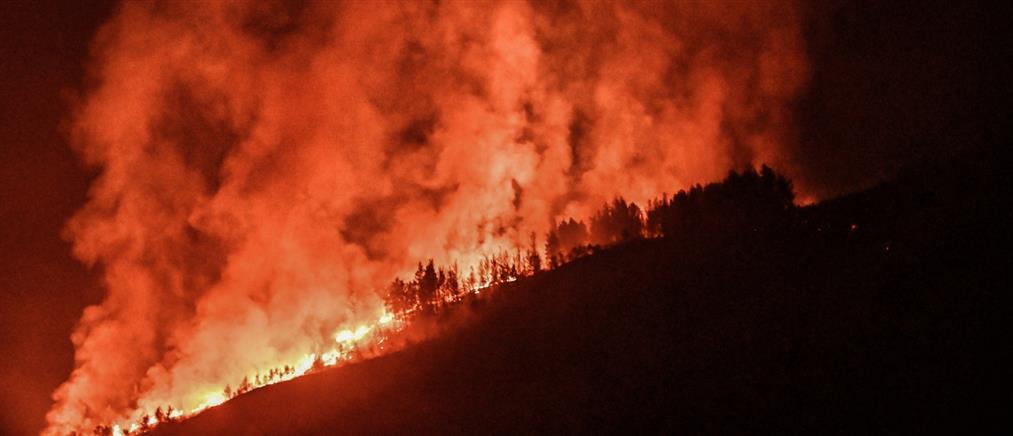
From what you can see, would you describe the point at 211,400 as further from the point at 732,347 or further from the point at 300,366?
the point at 732,347

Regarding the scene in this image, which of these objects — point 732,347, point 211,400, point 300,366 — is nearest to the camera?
point 732,347

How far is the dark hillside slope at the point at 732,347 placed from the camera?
88.6 feet

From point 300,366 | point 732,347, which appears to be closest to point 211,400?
point 300,366

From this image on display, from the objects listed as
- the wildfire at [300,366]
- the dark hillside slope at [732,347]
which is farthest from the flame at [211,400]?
the dark hillside slope at [732,347]

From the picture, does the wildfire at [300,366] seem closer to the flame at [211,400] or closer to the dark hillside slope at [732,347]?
the flame at [211,400]

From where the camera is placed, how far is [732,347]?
3488 centimetres

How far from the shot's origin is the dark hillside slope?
27016mm

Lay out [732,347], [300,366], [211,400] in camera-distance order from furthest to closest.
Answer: [300,366] → [211,400] → [732,347]

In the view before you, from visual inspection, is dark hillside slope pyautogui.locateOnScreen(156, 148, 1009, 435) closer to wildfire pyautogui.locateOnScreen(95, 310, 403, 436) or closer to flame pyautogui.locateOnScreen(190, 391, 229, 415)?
wildfire pyautogui.locateOnScreen(95, 310, 403, 436)

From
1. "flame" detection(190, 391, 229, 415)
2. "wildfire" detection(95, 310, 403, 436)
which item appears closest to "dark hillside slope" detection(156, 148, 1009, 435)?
"wildfire" detection(95, 310, 403, 436)

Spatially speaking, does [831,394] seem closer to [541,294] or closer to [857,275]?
[857,275]

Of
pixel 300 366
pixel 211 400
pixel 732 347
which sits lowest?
pixel 732 347

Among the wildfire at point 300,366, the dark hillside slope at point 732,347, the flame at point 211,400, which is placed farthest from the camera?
the flame at point 211,400

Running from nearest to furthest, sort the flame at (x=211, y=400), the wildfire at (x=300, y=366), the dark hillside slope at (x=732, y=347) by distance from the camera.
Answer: the dark hillside slope at (x=732, y=347), the wildfire at (x=300, y=366), the flame at (x=211, y=400)
